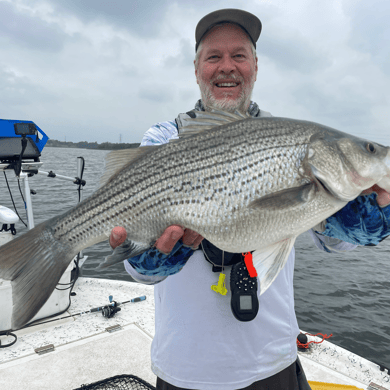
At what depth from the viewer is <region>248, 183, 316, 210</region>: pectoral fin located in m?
1.71

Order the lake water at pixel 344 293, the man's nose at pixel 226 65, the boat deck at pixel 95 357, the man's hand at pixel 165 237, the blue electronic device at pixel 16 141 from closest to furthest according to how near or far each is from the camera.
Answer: the man's hand at pixel 165 237 → the man's nose at pixel 226 65 → the boat deck at pixel 95 357 → the blue electronic device at pixel 16 141 → the lake water at pixel 344 293

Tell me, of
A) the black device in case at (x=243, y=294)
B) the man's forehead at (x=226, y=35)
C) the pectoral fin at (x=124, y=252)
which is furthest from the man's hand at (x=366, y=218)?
the man's forehead at (x=226, y=35)

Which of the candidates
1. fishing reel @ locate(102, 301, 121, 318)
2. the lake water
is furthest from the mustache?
the lake water

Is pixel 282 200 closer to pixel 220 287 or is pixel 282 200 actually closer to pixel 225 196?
pixel 225 196

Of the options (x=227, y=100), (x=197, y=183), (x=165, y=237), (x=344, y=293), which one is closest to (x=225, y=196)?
(x=197, y=183)

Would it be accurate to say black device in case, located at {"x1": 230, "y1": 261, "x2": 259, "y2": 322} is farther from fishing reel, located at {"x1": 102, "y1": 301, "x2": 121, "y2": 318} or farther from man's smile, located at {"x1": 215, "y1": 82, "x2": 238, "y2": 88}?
fishing reel, located at {"x1": 102, "y1": 301, "x2": 121, "y2": 318}

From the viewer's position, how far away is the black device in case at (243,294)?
6.06 feet

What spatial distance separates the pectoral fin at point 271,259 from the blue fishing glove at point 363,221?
39cm

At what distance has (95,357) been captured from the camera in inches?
151

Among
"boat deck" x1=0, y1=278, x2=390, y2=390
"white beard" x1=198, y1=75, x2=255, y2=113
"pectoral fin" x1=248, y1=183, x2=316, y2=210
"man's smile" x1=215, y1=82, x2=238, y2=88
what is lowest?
"boat deck" x1=0, y1=278, x2=390, y2=390

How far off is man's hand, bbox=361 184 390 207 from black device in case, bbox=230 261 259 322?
882 mm

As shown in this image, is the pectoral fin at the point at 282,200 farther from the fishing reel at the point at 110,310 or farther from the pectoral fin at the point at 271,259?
the fishing reel at the point at 110,310

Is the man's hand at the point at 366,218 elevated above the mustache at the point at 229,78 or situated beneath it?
situated beneath

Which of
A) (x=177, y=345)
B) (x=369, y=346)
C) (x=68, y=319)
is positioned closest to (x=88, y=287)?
→ (x=68, y=319)
